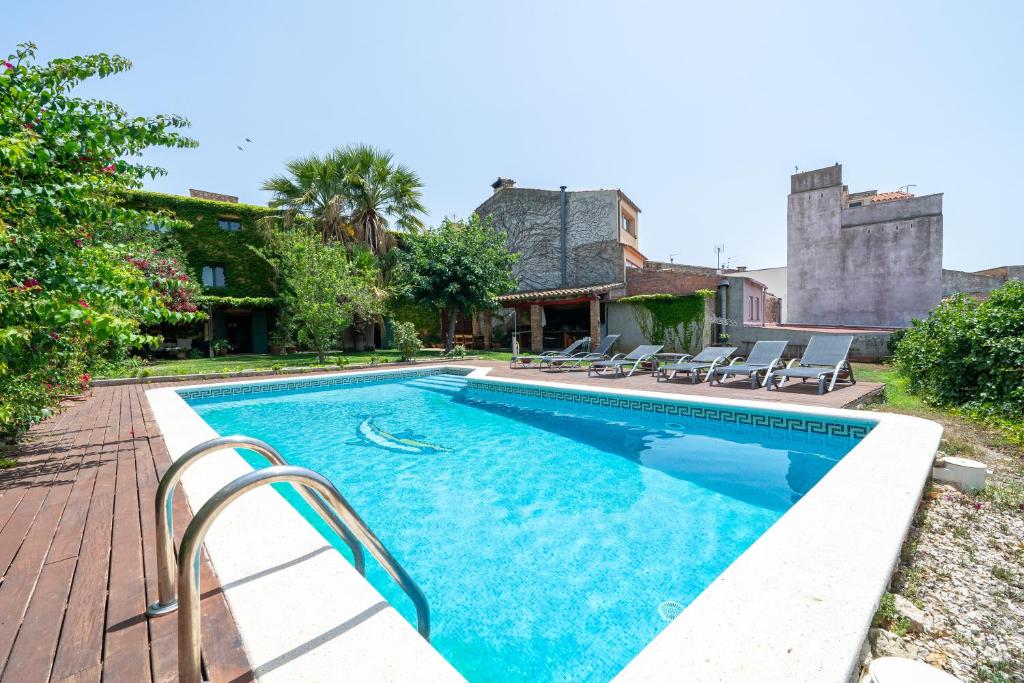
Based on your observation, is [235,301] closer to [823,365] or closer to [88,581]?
[88,581]

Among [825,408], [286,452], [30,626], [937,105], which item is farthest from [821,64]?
[30,626]

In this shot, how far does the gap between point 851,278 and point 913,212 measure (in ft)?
12.3

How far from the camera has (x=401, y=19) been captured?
9805mm

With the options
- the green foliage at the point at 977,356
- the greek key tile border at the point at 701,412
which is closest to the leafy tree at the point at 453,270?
the greek key tile border at the point at 701,412

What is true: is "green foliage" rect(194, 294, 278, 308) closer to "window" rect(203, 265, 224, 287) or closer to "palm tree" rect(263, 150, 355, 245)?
"window" rect(203, 265, 224, 287)

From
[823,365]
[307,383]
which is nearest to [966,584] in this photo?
[823,365]

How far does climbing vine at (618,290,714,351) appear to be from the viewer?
16906 millimetres

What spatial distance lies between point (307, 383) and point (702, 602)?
40.8 feet

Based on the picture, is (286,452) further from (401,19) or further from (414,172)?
(414,172)

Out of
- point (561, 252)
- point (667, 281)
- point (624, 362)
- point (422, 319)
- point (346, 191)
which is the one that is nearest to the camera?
point (624, 362)

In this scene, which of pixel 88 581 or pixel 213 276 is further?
pixel 213 276

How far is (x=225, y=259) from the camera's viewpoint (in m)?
22.1

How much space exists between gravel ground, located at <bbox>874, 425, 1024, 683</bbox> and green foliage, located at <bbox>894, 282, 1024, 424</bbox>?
3636 millimetres

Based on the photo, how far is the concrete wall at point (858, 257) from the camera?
20.6 meters
